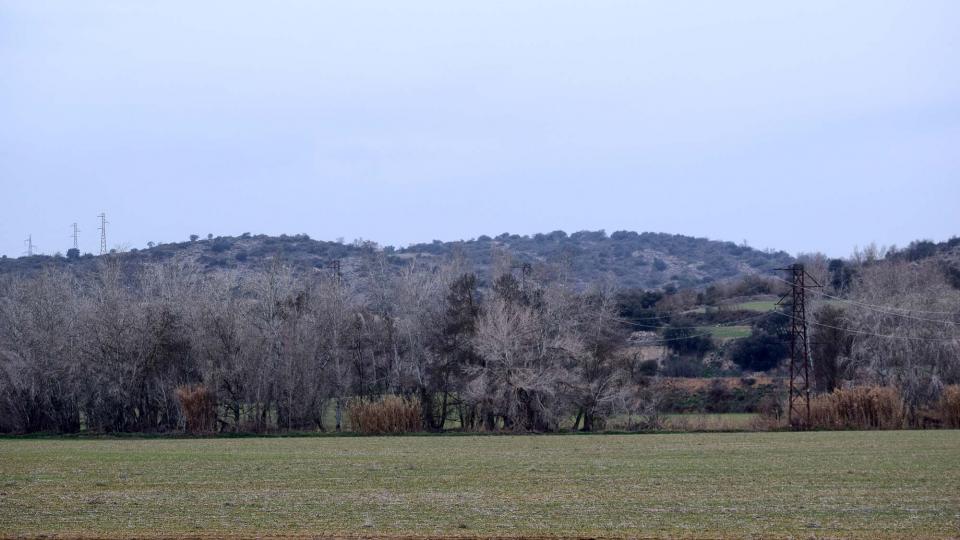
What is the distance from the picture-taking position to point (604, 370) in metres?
54.7

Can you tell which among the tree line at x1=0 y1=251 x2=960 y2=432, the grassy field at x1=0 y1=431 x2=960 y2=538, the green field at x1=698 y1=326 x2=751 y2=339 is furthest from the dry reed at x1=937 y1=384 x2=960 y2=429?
the green field at x1=698 y1=326 x2=751 y2=339

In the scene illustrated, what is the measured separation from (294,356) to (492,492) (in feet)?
124

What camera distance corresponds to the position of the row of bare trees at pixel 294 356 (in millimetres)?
51875

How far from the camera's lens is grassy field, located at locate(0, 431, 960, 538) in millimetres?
15477

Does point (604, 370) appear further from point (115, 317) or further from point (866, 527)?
point (866, 527)

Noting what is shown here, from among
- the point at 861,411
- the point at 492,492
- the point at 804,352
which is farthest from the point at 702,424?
the point at 492,492

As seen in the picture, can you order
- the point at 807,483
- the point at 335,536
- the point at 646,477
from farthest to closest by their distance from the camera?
the point at 646,477
the point at 807,483
the point at 335,536

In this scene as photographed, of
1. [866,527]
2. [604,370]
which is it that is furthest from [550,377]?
[866,527]

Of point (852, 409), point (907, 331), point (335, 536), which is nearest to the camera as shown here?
point (335, 536)

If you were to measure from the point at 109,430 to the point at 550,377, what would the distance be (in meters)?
25.3

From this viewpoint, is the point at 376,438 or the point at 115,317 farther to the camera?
the point at 115,317

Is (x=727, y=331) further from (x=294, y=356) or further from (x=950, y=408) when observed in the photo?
(x=294, y=356)

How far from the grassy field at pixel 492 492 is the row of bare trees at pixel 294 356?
18.1 m

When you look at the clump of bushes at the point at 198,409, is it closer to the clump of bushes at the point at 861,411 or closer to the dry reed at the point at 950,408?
the clump of bushes at the point at 861,411
